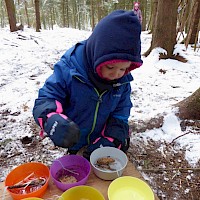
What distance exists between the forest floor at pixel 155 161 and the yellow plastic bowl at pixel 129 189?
0.65 metres

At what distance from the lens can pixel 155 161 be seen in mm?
1854

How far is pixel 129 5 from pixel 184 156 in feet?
59.3

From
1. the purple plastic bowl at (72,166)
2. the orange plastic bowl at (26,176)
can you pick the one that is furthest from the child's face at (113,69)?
the orange plastic bowl at (26,176)

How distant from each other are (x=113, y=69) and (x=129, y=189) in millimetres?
609

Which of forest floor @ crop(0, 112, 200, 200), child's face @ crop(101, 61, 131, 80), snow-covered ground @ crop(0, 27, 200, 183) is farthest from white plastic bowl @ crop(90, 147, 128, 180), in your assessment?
snow-covered ground @ crop(0, 27, 200, 183)

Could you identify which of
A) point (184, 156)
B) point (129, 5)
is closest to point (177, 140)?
point (184, 156)

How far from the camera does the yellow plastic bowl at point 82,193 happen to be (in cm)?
93

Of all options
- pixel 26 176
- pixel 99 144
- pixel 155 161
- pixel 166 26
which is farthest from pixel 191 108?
pixel 166 26

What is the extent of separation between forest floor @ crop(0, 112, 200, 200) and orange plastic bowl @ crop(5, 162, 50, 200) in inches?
29.3

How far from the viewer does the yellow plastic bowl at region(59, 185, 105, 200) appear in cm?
93

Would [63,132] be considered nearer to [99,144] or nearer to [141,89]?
[99,144]

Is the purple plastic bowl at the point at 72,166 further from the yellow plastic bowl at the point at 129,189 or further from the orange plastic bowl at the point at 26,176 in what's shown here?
the yellow plastic bowl at the point at 129,189

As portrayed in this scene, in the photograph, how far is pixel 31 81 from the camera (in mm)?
3598

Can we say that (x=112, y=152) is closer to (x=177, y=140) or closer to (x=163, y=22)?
(x=177, y=140)
